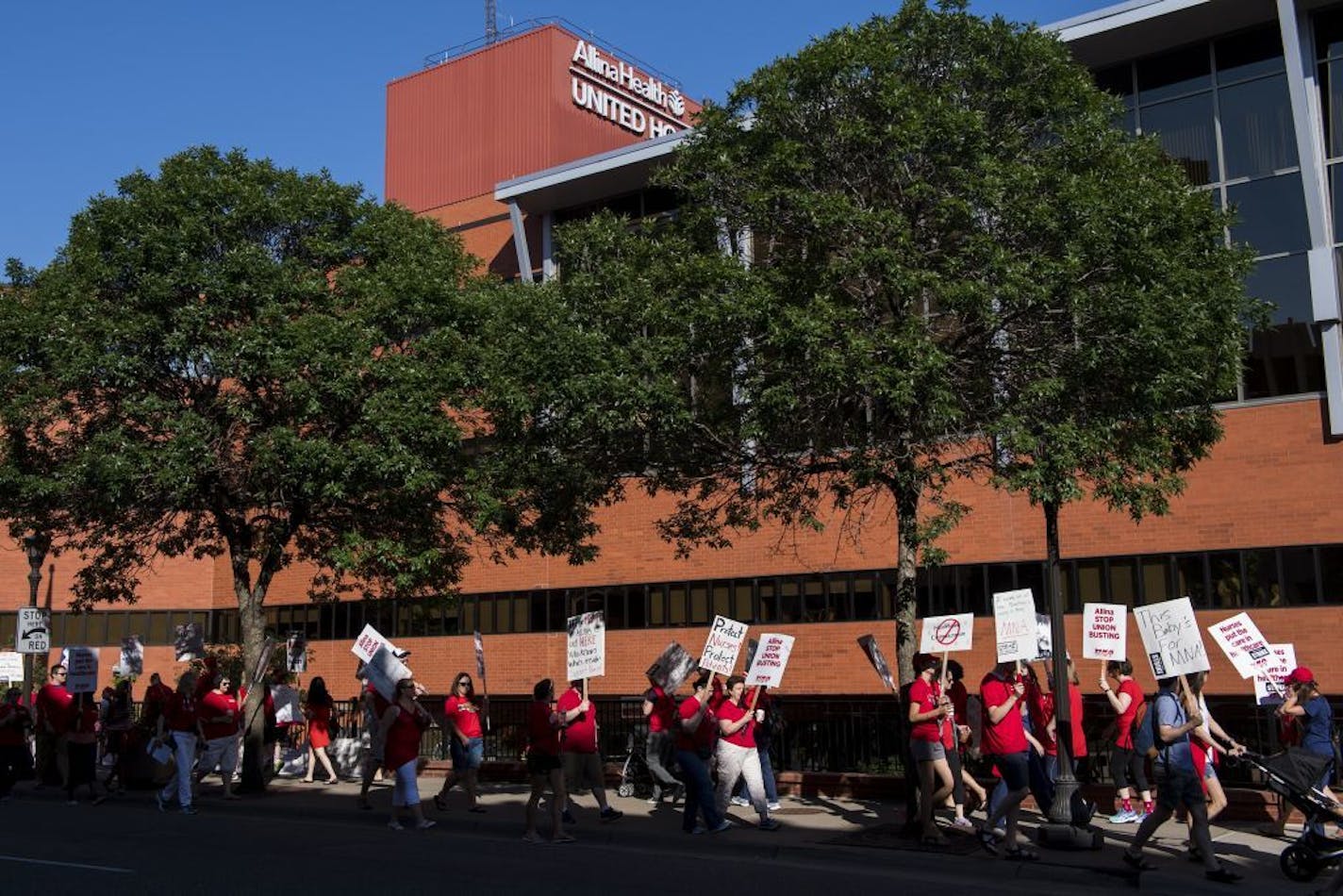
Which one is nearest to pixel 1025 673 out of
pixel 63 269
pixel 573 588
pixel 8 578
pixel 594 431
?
pixel 594 431

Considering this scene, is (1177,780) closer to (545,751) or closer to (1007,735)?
(1007,735)

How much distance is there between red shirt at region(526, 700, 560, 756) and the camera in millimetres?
13625

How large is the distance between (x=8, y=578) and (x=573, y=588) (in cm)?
1862

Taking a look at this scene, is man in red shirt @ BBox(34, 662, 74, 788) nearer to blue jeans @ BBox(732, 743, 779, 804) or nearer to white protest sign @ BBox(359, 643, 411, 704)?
white protest sign @ BBox(359, 643, 411, 704)

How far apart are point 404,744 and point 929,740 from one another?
19.6 feet

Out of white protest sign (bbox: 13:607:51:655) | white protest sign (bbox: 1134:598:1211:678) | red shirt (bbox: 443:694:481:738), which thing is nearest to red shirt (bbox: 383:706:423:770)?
red shirt (bbox: 443:694:481:738)

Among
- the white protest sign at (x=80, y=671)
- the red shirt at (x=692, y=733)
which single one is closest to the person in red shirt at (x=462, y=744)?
the red shirt at (x=692, y=733)

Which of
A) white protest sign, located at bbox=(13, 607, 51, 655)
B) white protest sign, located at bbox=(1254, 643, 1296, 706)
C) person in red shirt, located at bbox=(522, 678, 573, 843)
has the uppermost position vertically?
white protest sign, located at bbox=(13, 607, 51, 655)

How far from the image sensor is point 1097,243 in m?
13.4

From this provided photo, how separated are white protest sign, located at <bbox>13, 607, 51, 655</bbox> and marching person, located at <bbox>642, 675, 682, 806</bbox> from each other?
10.9 metres

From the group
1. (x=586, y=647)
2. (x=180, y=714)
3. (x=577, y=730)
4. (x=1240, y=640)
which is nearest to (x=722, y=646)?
(x=586, y=647)

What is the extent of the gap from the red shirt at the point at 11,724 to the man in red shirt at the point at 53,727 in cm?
48

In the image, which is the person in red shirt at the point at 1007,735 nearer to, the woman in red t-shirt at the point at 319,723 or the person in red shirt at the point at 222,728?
the person in red shirt at the point at 222,728

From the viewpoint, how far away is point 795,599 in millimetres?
28469
